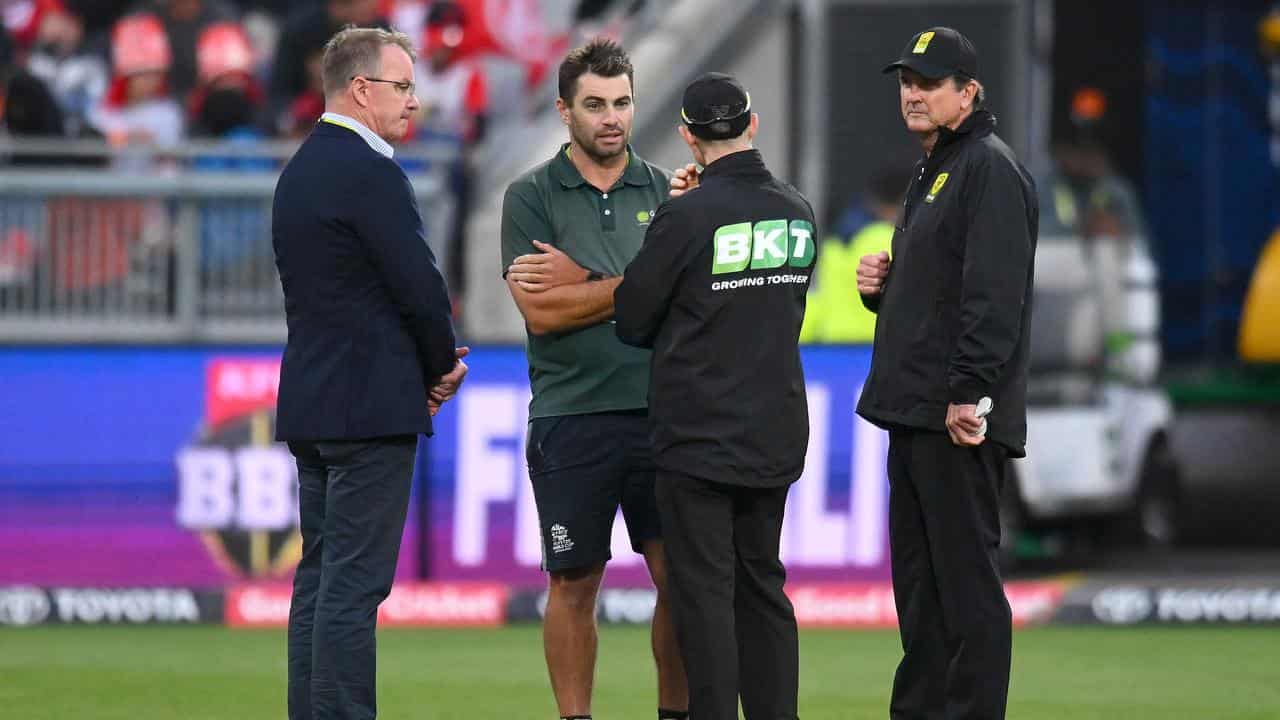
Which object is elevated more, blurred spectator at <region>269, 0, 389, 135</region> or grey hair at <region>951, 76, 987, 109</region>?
blurred spectator at <region>269, 0, 389, 135</region>

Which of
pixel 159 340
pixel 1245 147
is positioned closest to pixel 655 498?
pixel 159 340

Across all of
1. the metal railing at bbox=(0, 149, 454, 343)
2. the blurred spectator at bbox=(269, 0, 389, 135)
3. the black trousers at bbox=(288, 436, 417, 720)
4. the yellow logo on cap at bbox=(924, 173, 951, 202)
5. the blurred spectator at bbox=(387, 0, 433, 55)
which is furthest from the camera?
the blurred spectator at bbox=(387, 0, 433, 55)

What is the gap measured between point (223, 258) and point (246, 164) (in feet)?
2.28

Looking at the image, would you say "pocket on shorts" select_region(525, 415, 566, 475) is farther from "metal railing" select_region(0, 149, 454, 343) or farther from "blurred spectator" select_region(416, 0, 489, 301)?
"blurred spectator" select_region(416, 0, 489, 301)

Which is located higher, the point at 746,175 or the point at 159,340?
the point at 746,175

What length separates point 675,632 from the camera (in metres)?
6.88

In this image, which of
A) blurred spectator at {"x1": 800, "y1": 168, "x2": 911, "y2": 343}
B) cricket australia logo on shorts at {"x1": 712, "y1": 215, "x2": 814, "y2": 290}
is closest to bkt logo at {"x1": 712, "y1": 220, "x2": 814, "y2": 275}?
cricket australia logo on shorts at {"x1": 712, "y1": 215, "x2": 814, "y2": 290}

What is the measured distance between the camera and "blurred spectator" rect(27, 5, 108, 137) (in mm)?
14000

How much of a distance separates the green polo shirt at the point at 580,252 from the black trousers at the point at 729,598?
0.56 metres

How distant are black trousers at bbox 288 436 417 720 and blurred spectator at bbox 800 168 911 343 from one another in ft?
18.5

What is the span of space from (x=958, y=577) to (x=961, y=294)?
93cm

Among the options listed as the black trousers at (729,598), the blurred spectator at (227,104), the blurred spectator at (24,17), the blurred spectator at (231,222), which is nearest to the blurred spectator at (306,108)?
the blurred spectator at (227,104)

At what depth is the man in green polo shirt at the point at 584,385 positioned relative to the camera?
713cm

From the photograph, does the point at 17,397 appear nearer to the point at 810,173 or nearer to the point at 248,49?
the point at 248,49
